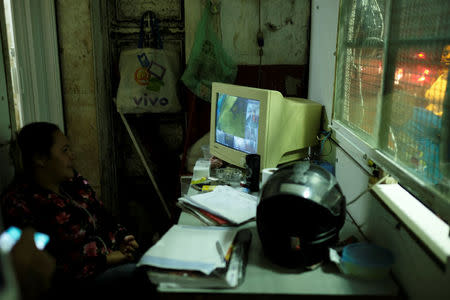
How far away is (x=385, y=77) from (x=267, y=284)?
82cm

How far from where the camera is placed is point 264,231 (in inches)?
48.4

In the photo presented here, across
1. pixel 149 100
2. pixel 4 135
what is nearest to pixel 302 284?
pixel 4 135

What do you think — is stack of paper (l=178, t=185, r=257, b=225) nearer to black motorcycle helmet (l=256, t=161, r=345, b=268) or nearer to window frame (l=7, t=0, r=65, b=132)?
black motorcycle helmet (l=256, t=161, r=345, b=268)

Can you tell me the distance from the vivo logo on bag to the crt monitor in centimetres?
68

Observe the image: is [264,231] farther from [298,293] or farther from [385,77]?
[385,77]

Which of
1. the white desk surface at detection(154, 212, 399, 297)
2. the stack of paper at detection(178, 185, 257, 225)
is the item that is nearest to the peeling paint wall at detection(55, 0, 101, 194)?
the stack of paper at detection(178, 185, 257, 225)

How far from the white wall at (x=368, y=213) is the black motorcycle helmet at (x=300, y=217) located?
6.7 inches

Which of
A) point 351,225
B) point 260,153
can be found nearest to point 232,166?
point 260,153

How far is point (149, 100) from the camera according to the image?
284 cm

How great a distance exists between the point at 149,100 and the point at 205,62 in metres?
0.50

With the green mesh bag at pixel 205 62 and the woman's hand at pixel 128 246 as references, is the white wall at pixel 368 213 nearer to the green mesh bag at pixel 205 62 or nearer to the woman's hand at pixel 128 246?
the green mesh bag at pixel 205 62

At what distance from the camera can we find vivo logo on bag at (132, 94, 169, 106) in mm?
2818

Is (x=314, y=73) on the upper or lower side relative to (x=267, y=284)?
upper

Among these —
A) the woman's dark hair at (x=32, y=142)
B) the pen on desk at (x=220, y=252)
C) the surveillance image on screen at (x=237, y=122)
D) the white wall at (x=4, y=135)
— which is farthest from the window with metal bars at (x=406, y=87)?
the white wall at (x=4, y=135)
